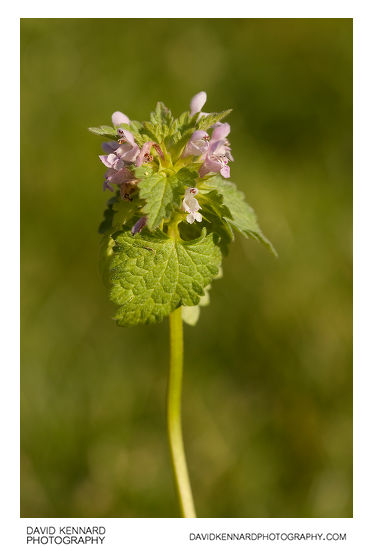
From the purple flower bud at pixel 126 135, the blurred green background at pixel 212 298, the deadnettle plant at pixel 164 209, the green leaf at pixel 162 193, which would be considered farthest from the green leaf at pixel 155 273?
the blurred green background at pixel 212 298

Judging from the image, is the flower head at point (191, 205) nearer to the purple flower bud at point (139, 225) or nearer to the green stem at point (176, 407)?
the purple flower bud at point (139, 225)

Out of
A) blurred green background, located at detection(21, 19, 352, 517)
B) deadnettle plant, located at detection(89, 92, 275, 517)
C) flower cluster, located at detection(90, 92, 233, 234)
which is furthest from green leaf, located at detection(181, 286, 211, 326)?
blurred green background, located at detection(21, 19, 352, 517)

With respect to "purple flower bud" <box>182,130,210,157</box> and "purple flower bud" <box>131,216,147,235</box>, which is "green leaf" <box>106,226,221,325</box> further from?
"purple flower bud" <box>182,130,210,157</box>

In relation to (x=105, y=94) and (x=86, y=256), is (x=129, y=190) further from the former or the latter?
(x=105, y=94)

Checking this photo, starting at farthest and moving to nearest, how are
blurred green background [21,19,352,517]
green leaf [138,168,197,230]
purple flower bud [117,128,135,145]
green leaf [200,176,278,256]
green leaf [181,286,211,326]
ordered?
blurred green background [21,19,352,517], green leaf [181,286,211,326], green leaf [200,176,278,256], purple flower bud [117,128,135,145], green leaf [138,168,197,230]

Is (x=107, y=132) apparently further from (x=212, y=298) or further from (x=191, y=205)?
(x=212, y=298)

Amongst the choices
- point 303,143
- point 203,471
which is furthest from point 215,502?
point 303,143
